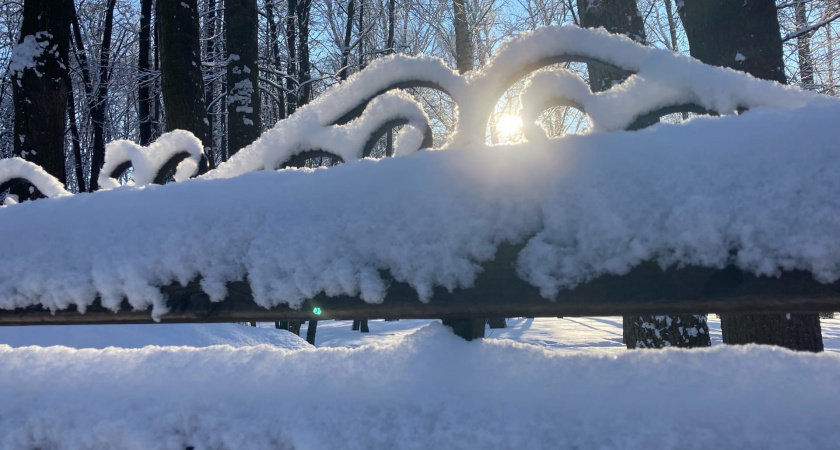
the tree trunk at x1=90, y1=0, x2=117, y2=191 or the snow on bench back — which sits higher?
the tree trunk at x1=90, y1=0, x2=117, y2=191

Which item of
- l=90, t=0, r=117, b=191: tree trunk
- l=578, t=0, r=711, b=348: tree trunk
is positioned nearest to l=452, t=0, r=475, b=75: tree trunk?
l=578, t=0, r=711, b=348: tree trunk

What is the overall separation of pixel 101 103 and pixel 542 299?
45.5ft

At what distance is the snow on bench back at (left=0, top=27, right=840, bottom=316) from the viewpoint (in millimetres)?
478

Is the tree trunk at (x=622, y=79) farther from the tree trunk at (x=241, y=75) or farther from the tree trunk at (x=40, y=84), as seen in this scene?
the tree trunk at (x=40, y=84)

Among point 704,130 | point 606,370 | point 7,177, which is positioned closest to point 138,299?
point 606,370

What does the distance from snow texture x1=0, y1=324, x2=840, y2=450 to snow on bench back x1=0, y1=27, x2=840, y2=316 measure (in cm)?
12

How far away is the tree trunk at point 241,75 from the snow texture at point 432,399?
5.02 m

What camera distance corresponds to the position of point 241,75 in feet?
18.1

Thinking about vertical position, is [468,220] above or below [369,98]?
below

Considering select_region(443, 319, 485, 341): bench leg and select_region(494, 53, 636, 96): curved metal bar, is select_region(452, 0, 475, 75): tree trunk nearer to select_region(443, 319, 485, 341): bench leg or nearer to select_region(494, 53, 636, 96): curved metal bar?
select_region(494, 53, 636, 96): curved metal bar

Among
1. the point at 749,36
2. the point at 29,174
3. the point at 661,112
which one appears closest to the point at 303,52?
the point at 749,36

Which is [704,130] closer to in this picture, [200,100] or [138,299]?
[138,299]

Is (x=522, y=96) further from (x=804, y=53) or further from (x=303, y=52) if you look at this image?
(x=804, y=53)

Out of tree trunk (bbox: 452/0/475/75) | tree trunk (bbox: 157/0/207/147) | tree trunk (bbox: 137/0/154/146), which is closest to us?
tree trunk (bbox: 157/0/207/147)
